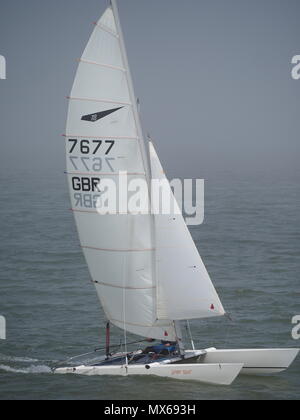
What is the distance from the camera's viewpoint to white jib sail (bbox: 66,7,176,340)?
23.3 meters

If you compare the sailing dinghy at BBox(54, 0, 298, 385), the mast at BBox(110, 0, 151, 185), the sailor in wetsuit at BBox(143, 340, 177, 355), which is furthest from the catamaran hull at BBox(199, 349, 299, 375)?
the mast at BBox(110, 0, 151, 185)

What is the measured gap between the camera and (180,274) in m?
24.1

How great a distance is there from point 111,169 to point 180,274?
3317 mm

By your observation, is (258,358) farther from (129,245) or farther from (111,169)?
(111,169)

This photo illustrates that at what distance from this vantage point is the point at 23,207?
64.1m

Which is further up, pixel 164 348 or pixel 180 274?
pixel 180 274

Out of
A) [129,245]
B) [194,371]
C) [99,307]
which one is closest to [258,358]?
[194,371]

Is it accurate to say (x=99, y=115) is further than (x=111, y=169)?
No

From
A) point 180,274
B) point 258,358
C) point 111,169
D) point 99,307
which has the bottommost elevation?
point 99,307

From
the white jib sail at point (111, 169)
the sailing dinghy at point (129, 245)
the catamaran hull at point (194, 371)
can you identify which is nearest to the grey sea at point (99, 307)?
the catamaran hull at point (194, 371)

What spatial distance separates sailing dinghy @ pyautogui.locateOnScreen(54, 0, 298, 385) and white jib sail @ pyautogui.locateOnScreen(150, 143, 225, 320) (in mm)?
26

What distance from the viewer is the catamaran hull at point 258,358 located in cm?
2409

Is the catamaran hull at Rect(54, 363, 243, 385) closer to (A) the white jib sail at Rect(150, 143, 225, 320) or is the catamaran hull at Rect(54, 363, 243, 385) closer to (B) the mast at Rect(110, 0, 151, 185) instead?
(A) the white jib sail at Rect(150, 143, 225, 320)
